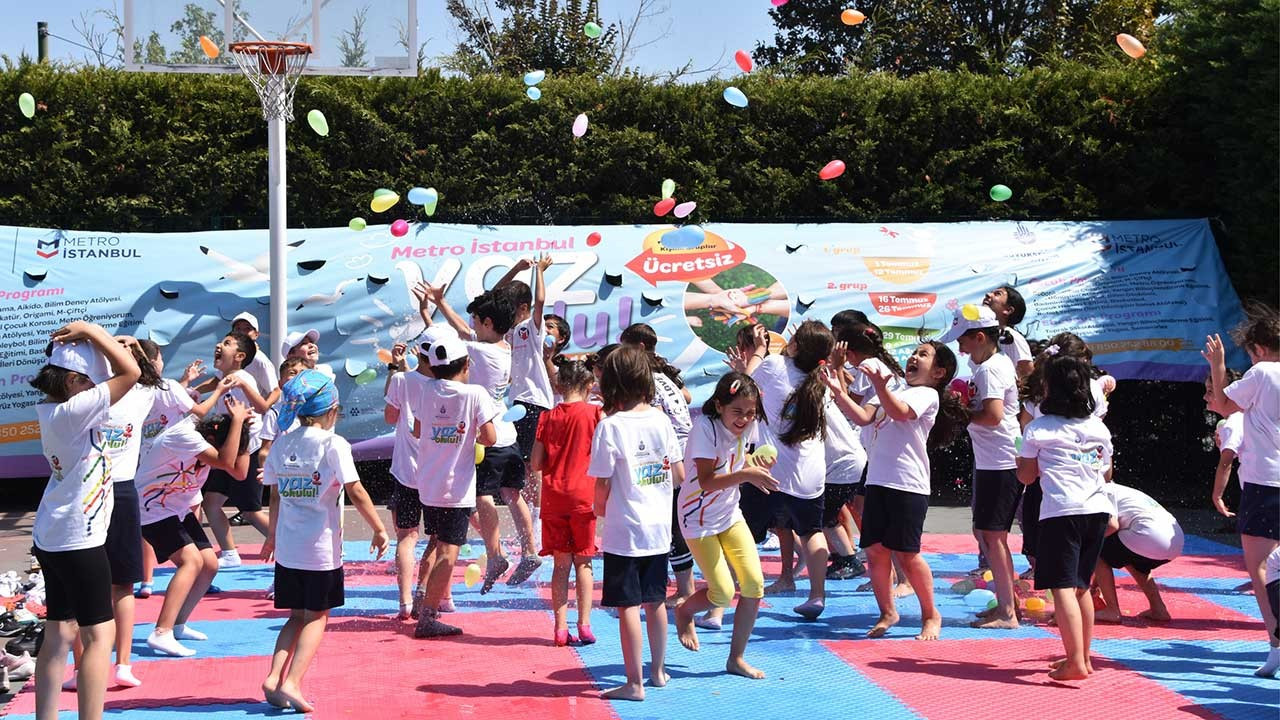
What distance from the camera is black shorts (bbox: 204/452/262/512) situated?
849 centimetres

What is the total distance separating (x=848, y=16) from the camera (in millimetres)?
11344

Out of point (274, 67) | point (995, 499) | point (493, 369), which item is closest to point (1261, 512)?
point (995, 499)

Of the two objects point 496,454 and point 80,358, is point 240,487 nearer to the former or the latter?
point 496,454

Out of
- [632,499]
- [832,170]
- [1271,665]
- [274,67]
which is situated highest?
[274,67]

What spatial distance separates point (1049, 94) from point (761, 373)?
7417 millimetres

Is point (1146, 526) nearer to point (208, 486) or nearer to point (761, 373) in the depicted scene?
point (761, 373)

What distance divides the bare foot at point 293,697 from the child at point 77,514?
0.76m

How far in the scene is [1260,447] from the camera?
257 inches

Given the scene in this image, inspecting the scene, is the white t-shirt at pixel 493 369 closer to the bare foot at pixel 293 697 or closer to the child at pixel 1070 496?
the bare foot at pixel 293 697

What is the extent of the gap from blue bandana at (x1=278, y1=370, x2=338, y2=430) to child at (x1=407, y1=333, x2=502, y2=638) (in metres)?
1.05

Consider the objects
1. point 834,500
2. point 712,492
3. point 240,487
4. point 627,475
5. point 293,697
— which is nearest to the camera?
point 293,697

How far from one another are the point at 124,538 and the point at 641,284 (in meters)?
7.04

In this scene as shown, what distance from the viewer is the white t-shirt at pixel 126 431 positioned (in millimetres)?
5508

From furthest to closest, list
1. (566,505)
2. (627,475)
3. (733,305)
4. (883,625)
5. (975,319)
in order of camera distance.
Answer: (733,305) < (975,319) < (883,625) < (566,505) < (627,475)
